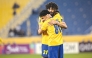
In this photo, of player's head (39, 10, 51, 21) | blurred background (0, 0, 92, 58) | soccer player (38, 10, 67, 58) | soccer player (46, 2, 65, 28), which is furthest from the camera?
blurred background (0, 0, 92, 58)

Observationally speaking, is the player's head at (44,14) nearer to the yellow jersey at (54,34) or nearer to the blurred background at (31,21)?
the yellow jersey at (54,34)

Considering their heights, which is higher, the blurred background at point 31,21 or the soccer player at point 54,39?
the blurred background at point 31,21

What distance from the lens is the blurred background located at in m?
9.79

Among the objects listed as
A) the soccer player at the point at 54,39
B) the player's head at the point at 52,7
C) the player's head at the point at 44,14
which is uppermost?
the player's head at the point at 52,7

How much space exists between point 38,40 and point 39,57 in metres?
1.40

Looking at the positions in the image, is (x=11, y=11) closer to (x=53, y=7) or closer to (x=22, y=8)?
(x=22, y=8)

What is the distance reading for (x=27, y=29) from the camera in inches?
403

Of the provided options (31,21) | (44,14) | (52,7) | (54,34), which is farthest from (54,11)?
(31,21)

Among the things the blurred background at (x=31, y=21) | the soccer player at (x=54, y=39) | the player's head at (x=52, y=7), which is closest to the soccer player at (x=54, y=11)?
the player's head at (x=52, y=7)

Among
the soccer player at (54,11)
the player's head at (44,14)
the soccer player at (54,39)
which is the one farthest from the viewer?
the player's head at (44,14)

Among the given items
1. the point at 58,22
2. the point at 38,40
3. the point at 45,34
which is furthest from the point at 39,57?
the point at 58,22

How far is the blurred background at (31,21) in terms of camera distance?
979 cm

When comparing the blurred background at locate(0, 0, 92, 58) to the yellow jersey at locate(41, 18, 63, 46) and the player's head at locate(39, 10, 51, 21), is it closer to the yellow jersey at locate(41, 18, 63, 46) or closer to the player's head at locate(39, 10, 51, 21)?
the player's head at locate(39, 10, 51, 21)

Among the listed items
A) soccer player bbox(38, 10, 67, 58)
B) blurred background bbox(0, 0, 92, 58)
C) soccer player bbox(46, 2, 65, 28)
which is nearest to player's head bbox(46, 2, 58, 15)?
soccer player bbox(46, 2, 65, 28)
